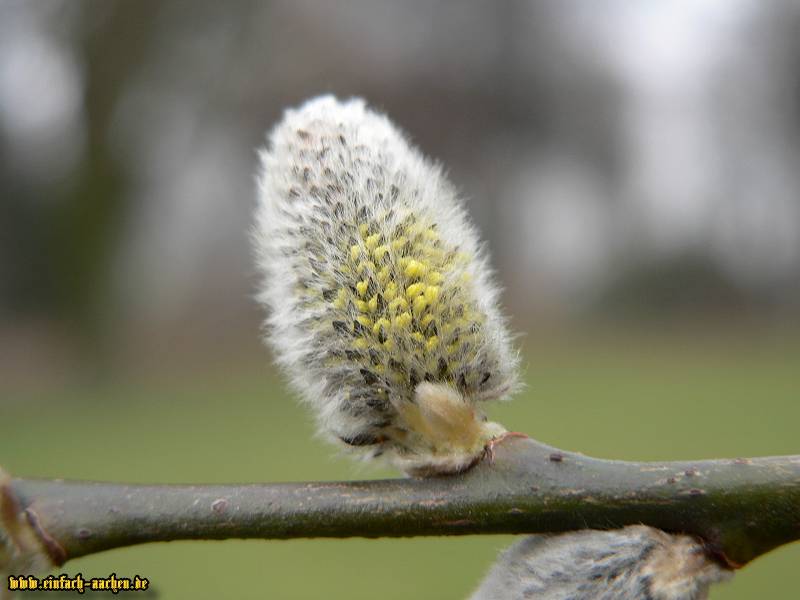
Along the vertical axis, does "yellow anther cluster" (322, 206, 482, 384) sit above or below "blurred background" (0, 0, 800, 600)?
below

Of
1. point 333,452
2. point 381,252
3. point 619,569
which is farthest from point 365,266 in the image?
point 619,569

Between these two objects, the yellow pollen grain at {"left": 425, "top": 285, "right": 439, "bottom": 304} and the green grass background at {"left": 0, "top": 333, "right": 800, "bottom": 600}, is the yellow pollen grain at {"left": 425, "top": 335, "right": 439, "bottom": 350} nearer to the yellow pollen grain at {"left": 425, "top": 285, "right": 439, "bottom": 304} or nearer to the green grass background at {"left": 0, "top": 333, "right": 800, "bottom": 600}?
the yellow pollen grain at {"left": 425, "top": 285, "right": 439, "bottom": 304}

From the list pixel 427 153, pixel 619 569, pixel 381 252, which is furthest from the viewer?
pixel 427 153

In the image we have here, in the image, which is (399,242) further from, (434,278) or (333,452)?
(333,452)

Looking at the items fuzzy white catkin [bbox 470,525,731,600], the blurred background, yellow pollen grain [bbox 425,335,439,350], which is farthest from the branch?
the blurred background

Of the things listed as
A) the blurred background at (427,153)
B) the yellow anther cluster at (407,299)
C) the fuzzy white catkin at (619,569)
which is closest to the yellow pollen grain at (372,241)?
the yellow anther cluster at (407,299)

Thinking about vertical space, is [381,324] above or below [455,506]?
above

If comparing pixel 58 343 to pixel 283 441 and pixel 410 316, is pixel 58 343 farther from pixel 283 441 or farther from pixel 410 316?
pixel 410 316
